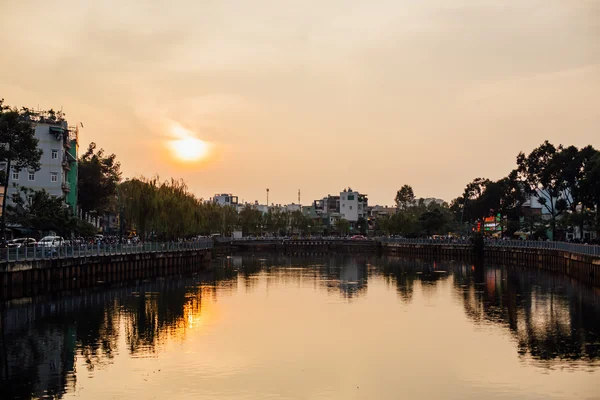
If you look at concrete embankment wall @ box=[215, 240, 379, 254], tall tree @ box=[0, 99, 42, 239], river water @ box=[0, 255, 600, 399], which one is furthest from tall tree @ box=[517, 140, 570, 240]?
tall tree @ box=[0, 99, 42, 239]

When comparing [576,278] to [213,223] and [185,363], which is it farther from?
[213,223]

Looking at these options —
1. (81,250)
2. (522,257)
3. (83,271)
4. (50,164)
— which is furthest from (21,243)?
(522,257)

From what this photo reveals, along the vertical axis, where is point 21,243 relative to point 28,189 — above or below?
below

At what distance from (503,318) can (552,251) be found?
53486 millimetres

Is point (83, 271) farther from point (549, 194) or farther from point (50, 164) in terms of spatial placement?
point (549, 194)

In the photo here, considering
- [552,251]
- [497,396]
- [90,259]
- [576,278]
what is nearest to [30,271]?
[90,259]

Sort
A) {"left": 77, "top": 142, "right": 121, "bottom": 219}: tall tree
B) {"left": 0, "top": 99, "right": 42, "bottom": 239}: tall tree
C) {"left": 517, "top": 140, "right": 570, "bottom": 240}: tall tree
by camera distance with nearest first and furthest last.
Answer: {"left": 0, "top": 99, "right": 42, "bottom": 239}: tall tree, {"left": 517, "top": 140, "right": 570, "bottom": 240}: tall tree, {"left": 77, "top": 142, "right": 121, "bottom": 219}: tall tree

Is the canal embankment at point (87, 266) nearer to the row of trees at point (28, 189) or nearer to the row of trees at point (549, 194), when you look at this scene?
the row of trees at point (28, 189)

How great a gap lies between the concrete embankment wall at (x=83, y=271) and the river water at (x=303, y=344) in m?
2.65

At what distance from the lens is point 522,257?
397 feet

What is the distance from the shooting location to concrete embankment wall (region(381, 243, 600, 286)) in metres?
83.1

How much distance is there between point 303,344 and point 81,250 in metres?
35.5

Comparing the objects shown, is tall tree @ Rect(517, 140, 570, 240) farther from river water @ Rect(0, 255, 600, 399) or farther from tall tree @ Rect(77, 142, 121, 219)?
tall tree @ Rect(77, 142, 121, 219)

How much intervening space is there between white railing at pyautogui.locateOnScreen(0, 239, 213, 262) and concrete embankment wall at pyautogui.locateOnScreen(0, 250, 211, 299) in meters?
0.41
